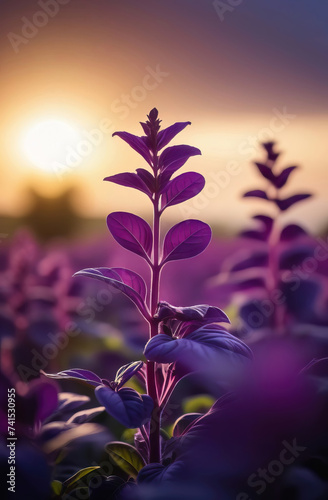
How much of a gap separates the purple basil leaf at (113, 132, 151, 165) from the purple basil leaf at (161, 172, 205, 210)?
0.05m

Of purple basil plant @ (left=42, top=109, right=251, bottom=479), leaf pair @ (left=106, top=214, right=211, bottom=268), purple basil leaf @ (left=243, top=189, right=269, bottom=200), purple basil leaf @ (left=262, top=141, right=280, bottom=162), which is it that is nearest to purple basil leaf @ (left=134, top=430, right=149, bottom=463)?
purple basil plant @ (left=42, top=109, right=251, bottom=479)

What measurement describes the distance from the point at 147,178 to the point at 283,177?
0.37 metres

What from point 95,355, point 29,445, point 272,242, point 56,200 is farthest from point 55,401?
point 56,200

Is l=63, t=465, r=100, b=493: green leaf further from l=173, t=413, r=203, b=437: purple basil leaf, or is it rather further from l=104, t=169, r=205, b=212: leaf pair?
l=104, t=169, r=205, b=212: leaf pair

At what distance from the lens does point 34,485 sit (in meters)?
0.61

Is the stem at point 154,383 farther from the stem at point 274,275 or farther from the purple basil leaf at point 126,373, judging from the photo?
the stem at point 274,275

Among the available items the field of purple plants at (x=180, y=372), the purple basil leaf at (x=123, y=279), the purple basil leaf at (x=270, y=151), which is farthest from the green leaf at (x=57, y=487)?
the purple basil leaf at (x=270, y=151)

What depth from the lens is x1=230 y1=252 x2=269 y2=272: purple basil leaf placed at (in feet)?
3.12

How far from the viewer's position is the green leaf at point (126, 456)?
658mm

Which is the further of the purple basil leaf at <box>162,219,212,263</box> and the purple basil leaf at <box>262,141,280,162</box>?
the purple basil leaf at <box>262,141,280,162</box>

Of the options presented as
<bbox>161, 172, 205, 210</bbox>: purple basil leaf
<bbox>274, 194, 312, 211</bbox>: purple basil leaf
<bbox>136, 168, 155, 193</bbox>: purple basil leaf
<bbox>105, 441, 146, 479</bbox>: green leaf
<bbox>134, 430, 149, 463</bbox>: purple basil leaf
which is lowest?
<bbox>105, 441, 146, 479</bbox>: green leaf

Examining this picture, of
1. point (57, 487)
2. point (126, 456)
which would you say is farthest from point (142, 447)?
point (57, 487)

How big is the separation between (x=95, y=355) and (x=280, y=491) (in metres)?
0.61

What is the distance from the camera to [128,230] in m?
0.64
